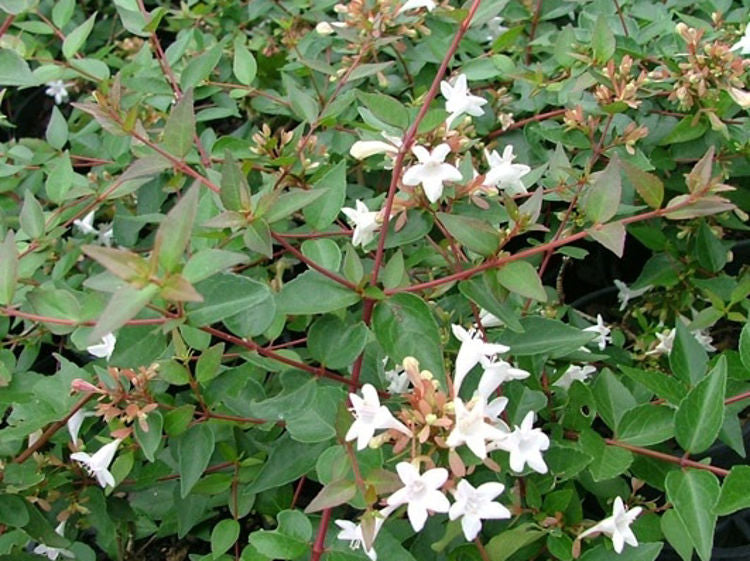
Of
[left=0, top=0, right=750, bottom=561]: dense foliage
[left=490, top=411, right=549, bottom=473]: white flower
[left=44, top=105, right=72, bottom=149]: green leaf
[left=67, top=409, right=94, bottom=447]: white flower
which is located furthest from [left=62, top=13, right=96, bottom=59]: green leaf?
[left=490, top=411, right=549, bottom=473]: white flower

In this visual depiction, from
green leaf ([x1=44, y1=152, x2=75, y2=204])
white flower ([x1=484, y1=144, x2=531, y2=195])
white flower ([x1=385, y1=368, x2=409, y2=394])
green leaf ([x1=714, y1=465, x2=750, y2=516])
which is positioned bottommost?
white flower ([x1=385, y1=368, x2=409, y2=394])

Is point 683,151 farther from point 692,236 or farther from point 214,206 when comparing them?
point 214,206

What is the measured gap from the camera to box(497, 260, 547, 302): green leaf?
3.12 feet

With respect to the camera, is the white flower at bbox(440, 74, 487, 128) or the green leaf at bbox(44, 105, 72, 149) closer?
the white flower at bbox(440, 74, 487, 128)

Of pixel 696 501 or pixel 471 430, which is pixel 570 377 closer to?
pixel 696 501

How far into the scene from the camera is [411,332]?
3.20 feet

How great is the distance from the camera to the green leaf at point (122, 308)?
733 millimetres

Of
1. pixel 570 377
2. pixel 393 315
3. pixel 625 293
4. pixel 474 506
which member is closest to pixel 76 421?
pixel 393 315

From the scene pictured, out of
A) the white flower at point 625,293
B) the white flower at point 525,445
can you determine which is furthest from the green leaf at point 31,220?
the white flower at point 625,293

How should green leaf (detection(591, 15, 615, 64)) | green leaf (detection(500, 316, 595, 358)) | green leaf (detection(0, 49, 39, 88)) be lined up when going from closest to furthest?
green leaf (detection(500, 316, 595, 358)), green leaf (detection(591, 15, 615, 64)), green leaf (detection(0, 49, 39, 88))

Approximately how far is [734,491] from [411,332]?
1.40ft

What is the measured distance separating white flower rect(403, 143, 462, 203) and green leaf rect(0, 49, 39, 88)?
955 mm

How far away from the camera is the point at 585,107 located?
4.97 feet

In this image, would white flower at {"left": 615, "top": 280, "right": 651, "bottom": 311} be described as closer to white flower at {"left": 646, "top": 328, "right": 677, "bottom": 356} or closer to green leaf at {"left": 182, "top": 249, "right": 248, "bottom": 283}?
white flower at {"left": 646, "top": 328, "right": 677, "bottom": 356}
